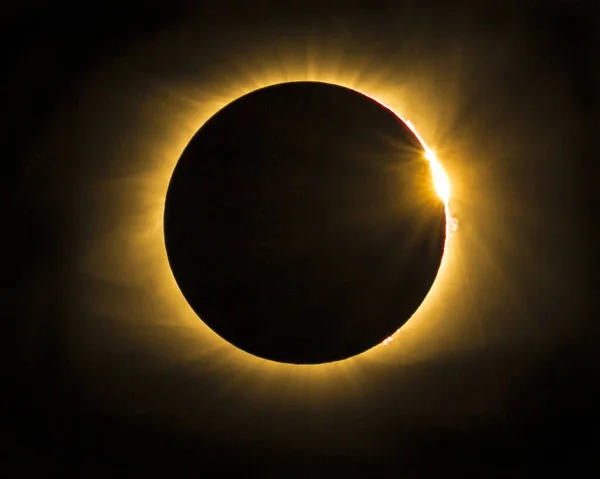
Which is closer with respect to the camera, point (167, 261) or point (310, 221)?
point (310, 221)

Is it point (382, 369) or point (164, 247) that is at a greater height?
point (164, 247)

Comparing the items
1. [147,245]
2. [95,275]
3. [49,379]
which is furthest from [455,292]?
[49,379]

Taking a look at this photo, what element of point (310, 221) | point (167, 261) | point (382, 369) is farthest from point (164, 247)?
point (382, 369)

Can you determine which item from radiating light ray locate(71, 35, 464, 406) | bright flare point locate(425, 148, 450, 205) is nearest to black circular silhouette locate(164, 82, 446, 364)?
bright flare point locate(425, 148, 450, 205)

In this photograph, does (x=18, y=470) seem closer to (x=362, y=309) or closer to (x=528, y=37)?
(x=362, y=309)

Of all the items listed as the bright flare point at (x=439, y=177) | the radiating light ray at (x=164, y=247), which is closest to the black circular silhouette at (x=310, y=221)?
the bright flare point at (x=439, y=177)

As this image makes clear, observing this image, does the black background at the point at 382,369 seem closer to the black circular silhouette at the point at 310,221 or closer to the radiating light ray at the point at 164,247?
the radiating light ray at the point at 164,247

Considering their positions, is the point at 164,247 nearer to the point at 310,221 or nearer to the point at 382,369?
the point at 310,221

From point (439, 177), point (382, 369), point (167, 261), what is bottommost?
point (382, 369)
